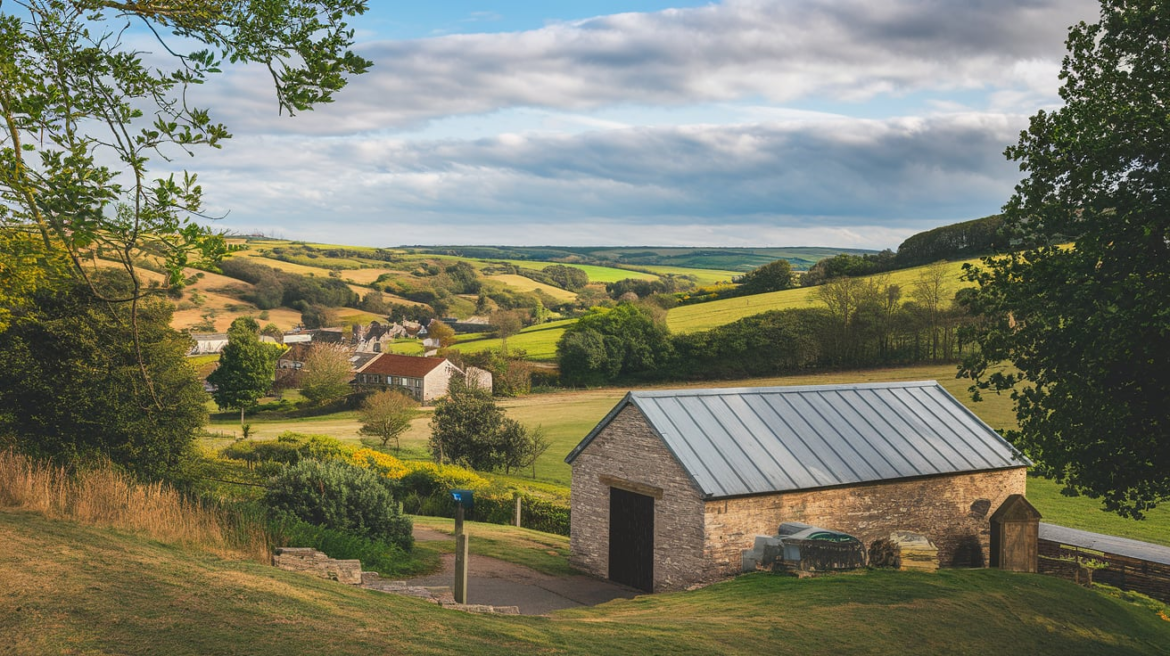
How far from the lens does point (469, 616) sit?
11469 mm

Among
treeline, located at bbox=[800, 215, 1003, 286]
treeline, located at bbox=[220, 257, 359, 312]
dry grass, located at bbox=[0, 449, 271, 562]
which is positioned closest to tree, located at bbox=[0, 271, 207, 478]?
dry grass, located at bbox=[0, 449, 271, 562]

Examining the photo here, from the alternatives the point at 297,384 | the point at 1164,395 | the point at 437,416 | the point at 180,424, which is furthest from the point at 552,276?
the point at 1164,395

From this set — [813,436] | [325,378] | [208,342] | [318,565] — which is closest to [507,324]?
[325,378]

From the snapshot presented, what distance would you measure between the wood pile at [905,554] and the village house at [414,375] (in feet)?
184

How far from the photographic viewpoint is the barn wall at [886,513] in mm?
19203

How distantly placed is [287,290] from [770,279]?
72853 millimetres

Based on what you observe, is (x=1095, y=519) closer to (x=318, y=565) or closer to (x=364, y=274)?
(x=318, y=565)

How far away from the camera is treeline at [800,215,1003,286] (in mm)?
78750

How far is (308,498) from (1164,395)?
18.4m

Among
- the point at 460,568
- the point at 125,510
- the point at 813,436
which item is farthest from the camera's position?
the point at 813,436

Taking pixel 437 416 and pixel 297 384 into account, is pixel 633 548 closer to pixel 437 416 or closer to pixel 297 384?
pixel 437 416

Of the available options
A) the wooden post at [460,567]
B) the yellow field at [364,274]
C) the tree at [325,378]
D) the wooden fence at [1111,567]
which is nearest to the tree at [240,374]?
the tree at [325,378]

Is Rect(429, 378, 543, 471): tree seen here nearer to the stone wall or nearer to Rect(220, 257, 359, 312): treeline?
the stone wall

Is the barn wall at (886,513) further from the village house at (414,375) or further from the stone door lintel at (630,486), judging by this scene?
the village house at (414,375)
